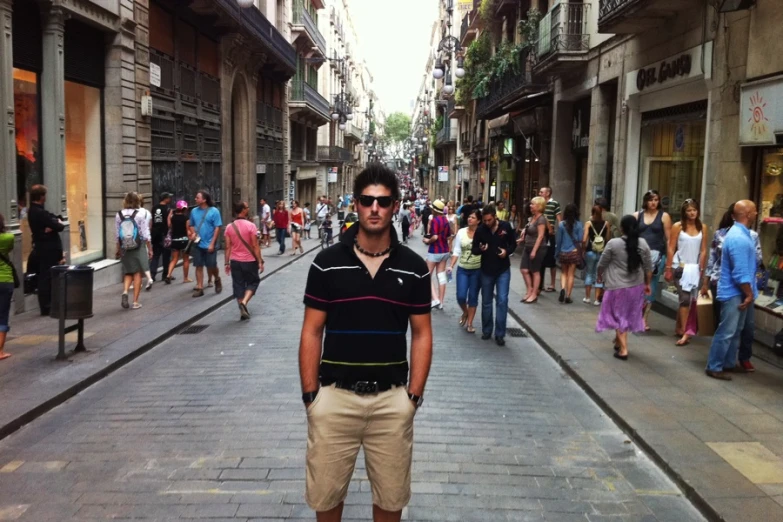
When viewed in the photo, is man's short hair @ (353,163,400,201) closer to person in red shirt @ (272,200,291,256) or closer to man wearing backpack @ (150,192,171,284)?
man wearing backpack @ (150,192,171,284)

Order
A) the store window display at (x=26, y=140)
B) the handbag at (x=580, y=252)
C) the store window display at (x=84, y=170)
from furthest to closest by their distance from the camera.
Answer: the store window display at (x=84, y=170) < the handbag at (x=580, y=252) < the store window display at (x=26, y=140)

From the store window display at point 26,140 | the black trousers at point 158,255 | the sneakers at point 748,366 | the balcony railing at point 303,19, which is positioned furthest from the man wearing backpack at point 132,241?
the balcony railing at point 303,19

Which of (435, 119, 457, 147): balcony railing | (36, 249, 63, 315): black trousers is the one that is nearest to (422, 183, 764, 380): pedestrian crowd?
(36, 249, 63, 315): black trousers

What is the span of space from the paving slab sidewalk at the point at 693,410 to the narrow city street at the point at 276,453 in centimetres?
20

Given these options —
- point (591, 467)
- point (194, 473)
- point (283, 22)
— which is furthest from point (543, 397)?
point (283, 22)

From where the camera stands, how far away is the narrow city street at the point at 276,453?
15.1ft

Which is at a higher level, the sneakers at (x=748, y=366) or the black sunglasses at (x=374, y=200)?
the black sunglasses at (x=374, y=200)

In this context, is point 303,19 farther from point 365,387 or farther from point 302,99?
point 365,387

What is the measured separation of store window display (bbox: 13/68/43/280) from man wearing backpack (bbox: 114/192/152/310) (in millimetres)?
1536

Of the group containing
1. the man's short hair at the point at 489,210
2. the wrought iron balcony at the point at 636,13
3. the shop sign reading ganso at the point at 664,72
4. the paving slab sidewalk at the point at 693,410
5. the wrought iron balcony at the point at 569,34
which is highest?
the wrought iron balcony at the point at 569,34

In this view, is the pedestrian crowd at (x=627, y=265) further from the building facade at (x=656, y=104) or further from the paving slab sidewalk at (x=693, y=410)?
the building facade at (x=656, y=104)

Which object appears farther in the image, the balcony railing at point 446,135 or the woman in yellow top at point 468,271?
the balcony railing at point 446,135

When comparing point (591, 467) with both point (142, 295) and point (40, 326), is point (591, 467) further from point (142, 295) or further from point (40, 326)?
point (142, 295)

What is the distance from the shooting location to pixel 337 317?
11.2 ft
